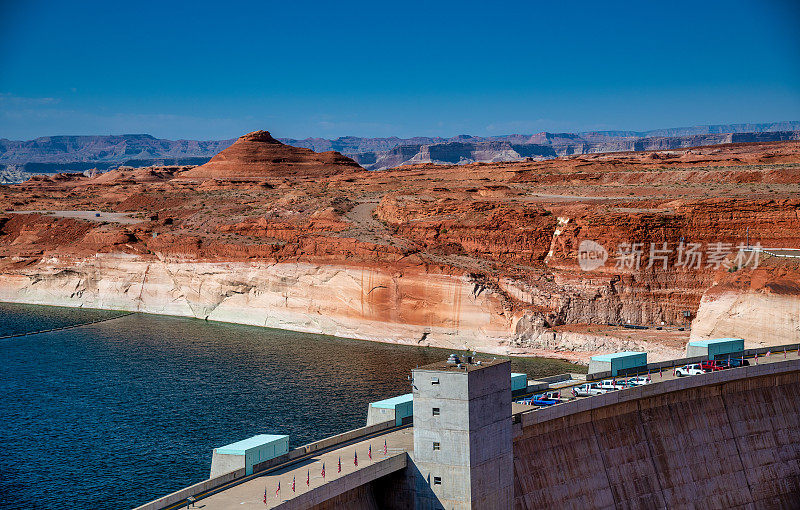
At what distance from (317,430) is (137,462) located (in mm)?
10724

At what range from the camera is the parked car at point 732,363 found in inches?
2023

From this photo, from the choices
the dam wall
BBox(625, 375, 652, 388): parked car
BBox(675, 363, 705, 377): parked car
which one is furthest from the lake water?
BBox(675, 363, 705, 377): parked car

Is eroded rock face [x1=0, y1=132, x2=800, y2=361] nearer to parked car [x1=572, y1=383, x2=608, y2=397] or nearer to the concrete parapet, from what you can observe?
parked car [x1=572, y1=383, x2=608, y2=397]

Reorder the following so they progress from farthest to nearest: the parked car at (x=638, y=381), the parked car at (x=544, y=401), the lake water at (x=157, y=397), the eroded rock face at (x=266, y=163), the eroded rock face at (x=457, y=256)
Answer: the eroded rock face at (x=266, y=163) < the eroded rock face at (x=457, y=256) < the parked car at (x=638, y=381) < the lake water at (x=157, y=397) < the parked car at (x=544, y=401)

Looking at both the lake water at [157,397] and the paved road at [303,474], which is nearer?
the paved road at [303,474]

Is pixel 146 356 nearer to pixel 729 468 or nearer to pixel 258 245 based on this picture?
pixel 258 245

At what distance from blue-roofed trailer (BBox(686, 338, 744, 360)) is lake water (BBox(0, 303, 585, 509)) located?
1804 cm

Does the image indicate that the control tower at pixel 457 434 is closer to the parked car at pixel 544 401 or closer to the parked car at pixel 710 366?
the parked car at pixel 544 401

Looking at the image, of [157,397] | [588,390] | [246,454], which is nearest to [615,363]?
[588,390]

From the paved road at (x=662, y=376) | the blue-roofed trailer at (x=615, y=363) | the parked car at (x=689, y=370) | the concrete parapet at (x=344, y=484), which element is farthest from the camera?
the blue-roofed trailer at (x=615, y=363)

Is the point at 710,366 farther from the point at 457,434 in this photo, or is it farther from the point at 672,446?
the point at 457,434

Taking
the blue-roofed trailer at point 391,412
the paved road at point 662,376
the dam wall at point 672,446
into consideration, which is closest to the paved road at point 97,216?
the paved road at point 662,376

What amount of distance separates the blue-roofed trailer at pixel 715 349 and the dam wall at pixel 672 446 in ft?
15.4

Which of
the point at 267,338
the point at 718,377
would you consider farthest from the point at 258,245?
the point at 718,377
